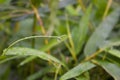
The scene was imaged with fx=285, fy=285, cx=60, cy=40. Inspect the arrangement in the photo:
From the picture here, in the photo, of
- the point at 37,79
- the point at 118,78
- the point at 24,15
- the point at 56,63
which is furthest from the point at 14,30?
the point at 118,78

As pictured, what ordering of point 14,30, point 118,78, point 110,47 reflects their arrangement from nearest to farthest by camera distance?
point 118,78 → point 110,47 → point 14,30

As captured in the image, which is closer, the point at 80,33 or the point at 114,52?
the point at 114,52

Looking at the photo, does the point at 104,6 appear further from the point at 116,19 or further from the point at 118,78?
the point at 118,78

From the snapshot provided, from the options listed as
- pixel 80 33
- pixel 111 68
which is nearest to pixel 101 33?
pixel 80 33

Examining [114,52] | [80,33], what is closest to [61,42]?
[80,33]

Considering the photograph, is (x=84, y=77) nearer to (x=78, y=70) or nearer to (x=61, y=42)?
(x=78, y=70)

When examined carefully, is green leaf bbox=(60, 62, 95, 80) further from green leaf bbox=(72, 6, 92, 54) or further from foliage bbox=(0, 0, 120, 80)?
green leaf bbox=(72, 6, 92, 54)

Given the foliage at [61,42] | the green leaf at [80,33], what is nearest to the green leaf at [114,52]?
the foliage at [61,42]

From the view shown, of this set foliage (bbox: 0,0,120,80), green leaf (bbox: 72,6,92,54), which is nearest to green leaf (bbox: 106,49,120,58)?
foliage (bbox: 0,0,120,80)
